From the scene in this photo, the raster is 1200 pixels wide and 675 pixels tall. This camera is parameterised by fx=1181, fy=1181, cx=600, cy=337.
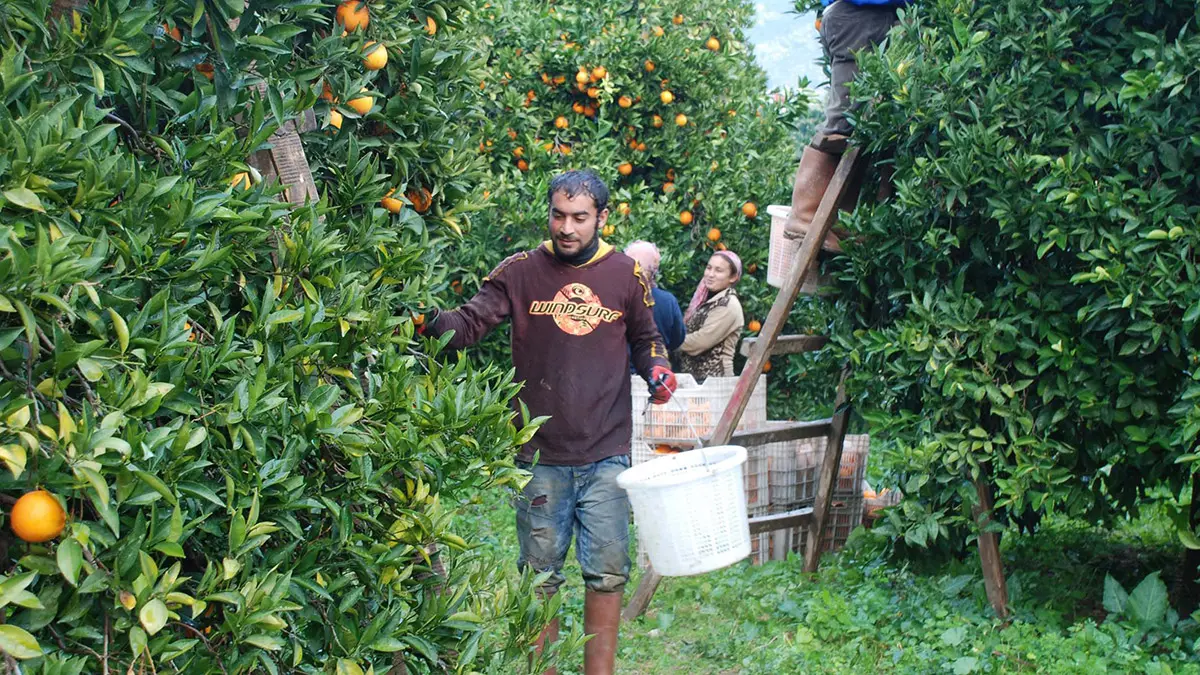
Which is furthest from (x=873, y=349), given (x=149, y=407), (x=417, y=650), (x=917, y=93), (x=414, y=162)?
(x=149, y=407)

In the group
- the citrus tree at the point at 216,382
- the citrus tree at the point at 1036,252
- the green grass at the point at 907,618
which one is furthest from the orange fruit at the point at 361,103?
the citrus tree at the point at 1036,252

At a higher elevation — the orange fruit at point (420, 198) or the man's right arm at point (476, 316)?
the orange fruit at point (420, 198)

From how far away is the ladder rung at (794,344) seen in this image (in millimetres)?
5629

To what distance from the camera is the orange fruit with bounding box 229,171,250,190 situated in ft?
Answer: 7.09

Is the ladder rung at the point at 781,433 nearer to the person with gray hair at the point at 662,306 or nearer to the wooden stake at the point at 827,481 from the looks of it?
the wooden stake at the point at 827,481

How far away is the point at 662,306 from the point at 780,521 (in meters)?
1.58

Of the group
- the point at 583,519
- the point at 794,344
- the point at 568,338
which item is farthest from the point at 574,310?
the point at 794,344

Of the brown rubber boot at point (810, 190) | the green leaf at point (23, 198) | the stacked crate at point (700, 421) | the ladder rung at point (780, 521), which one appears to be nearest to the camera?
→ the green leaf at point (23, 198)

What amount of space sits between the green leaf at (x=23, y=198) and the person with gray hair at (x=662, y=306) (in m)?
5.16

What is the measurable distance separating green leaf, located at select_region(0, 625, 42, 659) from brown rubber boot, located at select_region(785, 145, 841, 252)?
434 cm

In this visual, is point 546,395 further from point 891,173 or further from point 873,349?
point 891,173

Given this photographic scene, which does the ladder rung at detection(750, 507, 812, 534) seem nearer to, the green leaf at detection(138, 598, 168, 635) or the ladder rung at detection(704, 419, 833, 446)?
the ladder rung at detection(704, 419, 833, 446)

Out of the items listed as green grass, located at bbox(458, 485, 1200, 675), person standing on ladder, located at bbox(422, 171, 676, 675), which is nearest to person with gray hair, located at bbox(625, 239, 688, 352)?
green grass, located at bbox(458, 485, 1200, 675)

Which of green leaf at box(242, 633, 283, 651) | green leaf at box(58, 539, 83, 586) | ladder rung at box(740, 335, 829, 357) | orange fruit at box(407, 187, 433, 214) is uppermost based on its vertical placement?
orange fruit at box(407, 187, 433, 214)
